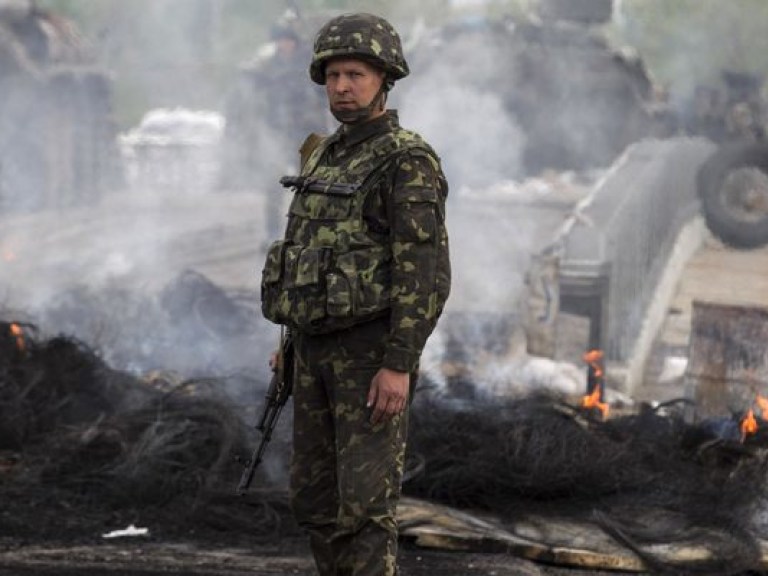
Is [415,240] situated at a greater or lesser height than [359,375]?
greater

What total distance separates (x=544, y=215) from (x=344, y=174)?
A: 1773 cm

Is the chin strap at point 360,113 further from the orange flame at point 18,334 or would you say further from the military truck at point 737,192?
the military truck at point 737,192

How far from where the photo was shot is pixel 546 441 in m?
6.71

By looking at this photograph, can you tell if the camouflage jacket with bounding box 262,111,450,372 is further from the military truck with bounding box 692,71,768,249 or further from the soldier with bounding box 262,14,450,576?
the military truck with bounding box 692,71,768,249

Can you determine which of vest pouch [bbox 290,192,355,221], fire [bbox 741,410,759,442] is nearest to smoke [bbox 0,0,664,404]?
fire [bbox 741,410,759,442]

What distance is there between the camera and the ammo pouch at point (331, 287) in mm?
4031

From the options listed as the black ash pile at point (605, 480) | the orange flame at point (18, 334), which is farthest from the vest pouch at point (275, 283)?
the orange flame at point (18, 334)

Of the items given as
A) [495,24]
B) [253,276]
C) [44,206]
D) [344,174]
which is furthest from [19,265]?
[344,174]

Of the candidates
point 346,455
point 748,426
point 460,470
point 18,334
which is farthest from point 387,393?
point 18,334

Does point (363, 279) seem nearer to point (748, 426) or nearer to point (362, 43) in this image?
point (362, 43)

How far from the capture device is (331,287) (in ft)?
13.2

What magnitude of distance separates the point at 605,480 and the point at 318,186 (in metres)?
3.01

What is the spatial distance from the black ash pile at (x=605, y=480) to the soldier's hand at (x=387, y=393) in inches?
83.1

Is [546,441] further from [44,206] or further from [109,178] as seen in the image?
[109,178]
